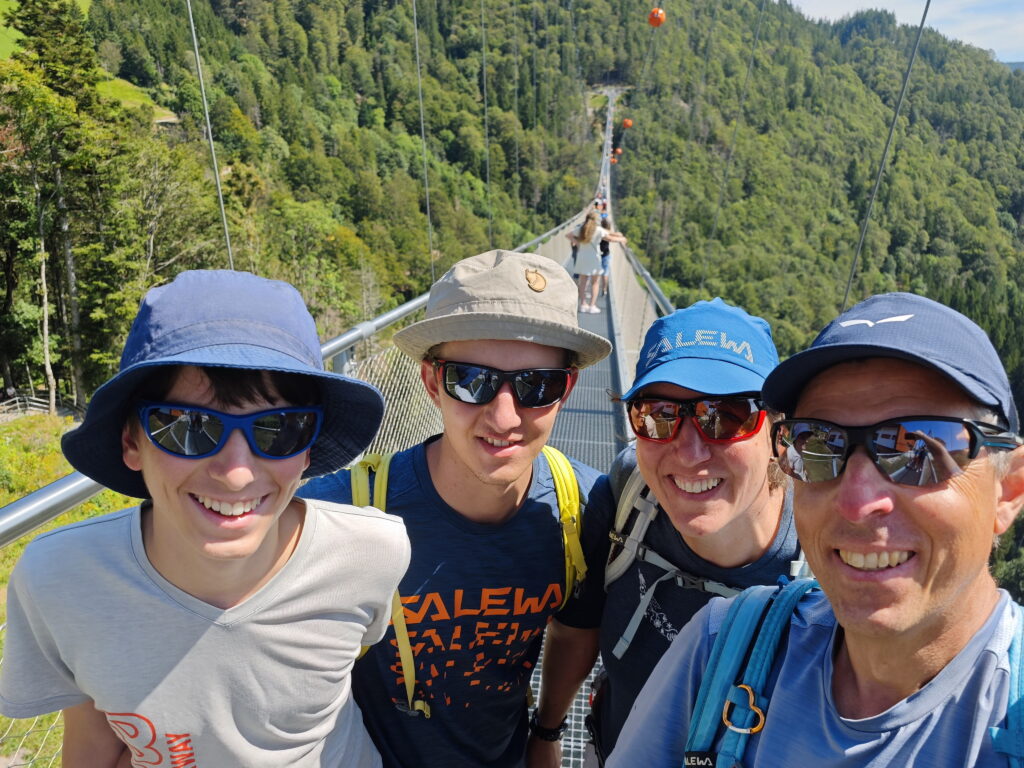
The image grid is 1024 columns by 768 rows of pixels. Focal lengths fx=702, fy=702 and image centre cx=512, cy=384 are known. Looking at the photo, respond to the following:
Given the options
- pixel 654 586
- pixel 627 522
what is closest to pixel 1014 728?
pixel 654 586

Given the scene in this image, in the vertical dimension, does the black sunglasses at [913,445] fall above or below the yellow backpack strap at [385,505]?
above

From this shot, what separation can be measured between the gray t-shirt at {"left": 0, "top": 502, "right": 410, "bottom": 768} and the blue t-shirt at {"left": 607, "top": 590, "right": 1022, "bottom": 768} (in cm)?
46

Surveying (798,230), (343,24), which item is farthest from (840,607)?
(343,24)

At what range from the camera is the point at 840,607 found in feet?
2.66

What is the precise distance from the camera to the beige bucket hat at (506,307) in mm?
1281

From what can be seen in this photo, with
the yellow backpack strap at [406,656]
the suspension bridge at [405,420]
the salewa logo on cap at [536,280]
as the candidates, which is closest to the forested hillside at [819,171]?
the suspension bridge at [405,420]

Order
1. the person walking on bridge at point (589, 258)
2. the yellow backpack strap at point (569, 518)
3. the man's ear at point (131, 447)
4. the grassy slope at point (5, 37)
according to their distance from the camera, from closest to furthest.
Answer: the man's ear at point (131, 447) < the yellow backpack strap at point (569, 518) < the person walking on bridge at point (589, 258) < the grassy slope at point (5, 37)

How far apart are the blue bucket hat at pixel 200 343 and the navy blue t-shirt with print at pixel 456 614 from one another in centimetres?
37

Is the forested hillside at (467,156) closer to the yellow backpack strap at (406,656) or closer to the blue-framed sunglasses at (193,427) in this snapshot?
the yellow backpack strap at (406,656)

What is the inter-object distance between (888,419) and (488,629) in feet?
2.77

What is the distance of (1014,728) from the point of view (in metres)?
0.67

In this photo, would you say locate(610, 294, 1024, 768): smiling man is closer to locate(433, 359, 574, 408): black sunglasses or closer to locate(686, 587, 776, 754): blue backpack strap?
locate(686, 587, 776, 754): blue backpack strap

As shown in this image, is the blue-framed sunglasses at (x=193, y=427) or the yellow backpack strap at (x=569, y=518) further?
the yellow backpack strap at (x=569, y=518)

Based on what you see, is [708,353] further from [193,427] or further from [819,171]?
[819,171]
